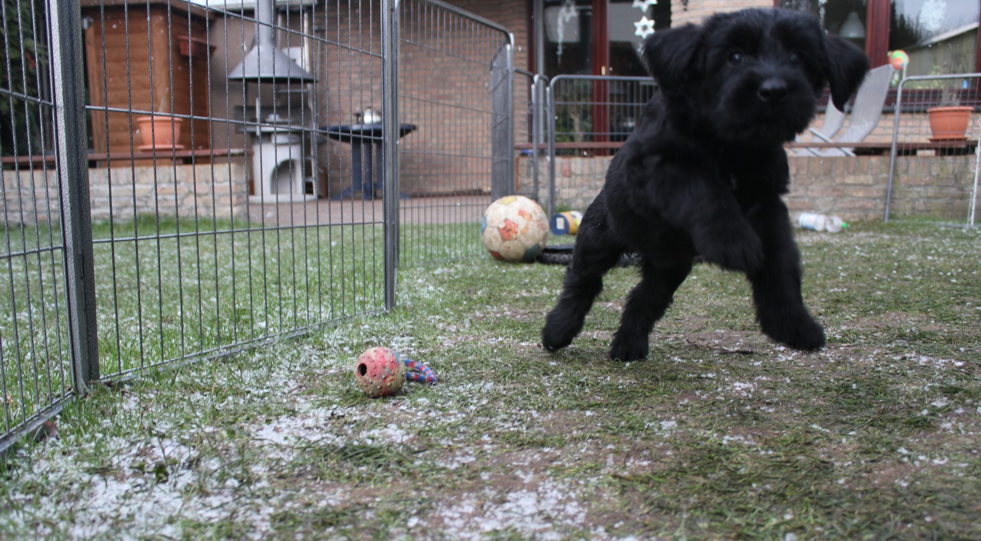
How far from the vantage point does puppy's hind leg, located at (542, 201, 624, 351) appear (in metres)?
2.47

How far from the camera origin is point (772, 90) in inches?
68.1

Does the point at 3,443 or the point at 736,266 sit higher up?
the point at 736,266

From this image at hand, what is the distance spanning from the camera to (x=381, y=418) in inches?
75.4

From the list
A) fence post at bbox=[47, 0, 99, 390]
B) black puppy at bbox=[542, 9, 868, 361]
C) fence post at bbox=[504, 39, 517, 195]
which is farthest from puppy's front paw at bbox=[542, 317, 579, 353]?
fence post at bbox=[504, 39, 517, 195]

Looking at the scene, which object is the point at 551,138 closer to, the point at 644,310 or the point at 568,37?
the point at 568,37

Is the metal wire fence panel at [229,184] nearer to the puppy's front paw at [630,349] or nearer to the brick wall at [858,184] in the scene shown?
the puppy's front paw at [630,349]

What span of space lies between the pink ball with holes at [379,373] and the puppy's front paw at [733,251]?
0.93m

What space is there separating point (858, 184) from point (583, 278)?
269 inches

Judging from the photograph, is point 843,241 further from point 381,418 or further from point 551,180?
point 381,418

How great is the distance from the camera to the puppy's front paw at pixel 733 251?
176 centimetres

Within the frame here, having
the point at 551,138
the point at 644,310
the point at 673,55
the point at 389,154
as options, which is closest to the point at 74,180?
the point at 389,154

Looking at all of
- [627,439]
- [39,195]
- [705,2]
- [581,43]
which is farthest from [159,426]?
[581,43]

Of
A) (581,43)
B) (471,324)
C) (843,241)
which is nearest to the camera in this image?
(471,324)

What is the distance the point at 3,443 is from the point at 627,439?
1472 millimetres
